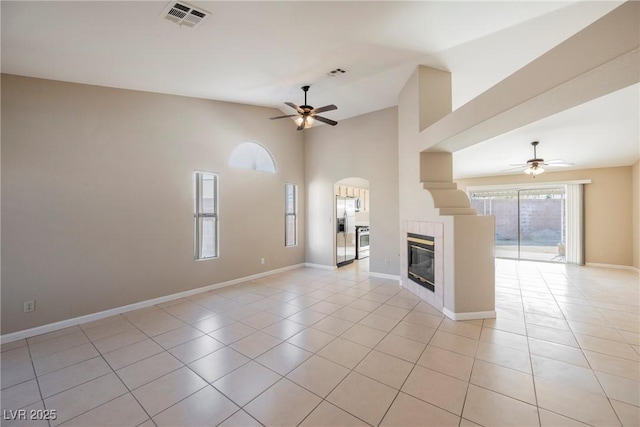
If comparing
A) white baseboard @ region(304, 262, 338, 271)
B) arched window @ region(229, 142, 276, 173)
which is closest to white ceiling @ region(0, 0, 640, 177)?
arched window @ region(229, 142, 276, 173)

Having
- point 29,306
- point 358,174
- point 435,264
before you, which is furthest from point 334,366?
point 358,174

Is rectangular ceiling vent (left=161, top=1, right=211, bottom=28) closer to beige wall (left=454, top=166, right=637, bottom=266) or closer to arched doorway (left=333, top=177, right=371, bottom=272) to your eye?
arched doorway (left=333, top=177, right=371, bottom=272)

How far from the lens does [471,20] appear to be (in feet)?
9.32

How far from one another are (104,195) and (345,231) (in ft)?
16.3

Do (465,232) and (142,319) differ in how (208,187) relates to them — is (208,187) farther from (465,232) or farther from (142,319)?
(465,232)

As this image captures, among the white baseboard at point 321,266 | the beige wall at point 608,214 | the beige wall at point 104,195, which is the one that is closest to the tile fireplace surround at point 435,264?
the white baseboard at point 321,266

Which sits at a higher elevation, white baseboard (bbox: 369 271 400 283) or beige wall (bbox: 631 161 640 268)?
beige wall (bbox: 631 161 640 268)

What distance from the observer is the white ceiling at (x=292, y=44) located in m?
2.38

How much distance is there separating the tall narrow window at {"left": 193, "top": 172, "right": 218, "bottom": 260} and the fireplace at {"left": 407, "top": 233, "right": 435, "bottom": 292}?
145 inches

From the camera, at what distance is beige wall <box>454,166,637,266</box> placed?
253 inches

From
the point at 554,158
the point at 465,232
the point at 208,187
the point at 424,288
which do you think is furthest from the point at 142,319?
the point at 554,158

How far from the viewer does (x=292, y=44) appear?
3.05 meters

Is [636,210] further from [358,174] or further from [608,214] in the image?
[358,174]

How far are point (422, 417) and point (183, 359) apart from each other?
7.21ft
